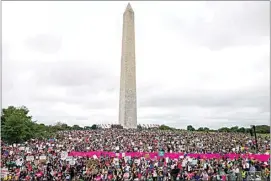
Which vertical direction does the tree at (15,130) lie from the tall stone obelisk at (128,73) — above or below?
below

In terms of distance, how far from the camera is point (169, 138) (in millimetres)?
53688

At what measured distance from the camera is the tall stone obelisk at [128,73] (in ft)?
256

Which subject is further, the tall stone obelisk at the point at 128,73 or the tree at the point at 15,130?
the tall stone obelisk at the point at 128,73

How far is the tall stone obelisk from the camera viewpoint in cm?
7806

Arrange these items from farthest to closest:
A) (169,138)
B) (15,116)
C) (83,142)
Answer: (15,116), (169,138), (83,142)

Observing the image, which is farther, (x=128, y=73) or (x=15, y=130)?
(x=128, y=73)

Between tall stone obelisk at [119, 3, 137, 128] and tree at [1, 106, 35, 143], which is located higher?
tall stone obelisk at [119, 3, 137, 128]

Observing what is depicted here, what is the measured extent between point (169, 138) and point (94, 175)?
84.2 feet

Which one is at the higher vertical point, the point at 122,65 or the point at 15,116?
the point at 122,65

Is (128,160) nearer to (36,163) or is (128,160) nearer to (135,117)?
(36,163)

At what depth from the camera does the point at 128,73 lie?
79062 mm

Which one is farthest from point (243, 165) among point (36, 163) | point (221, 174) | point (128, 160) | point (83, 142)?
point (83, 142)

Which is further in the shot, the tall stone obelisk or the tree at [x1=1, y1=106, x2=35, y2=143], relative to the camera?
the tall stone obelisk

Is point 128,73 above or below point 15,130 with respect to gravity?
above
